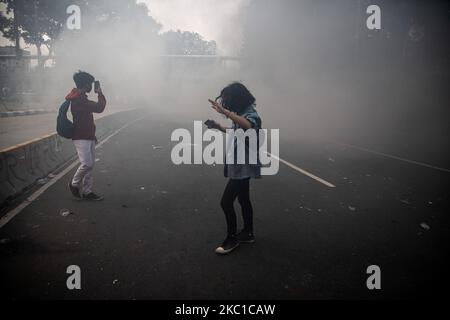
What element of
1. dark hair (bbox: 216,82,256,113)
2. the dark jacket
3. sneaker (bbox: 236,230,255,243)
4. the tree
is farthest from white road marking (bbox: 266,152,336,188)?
the tree

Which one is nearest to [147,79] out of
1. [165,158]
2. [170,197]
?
[165,158]

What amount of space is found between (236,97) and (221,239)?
5.95 ft

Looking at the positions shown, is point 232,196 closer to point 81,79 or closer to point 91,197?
point 91,197

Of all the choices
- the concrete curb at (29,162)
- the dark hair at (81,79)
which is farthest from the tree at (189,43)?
the dark hair at (81,79)

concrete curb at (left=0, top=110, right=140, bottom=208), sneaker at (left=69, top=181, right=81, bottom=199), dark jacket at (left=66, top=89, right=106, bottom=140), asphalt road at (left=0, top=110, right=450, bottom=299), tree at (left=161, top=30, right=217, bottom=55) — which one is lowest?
asphalt road at (left=0, top=110, right=450, bottom=299)

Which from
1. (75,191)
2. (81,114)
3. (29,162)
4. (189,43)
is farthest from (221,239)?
(189,43)

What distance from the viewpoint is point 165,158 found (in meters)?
10.1

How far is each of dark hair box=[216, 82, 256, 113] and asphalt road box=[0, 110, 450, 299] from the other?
172 centimetres

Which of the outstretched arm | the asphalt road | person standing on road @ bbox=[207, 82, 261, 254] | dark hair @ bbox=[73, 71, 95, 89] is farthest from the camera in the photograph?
dark hair @ bbox=[73, 71, 95, 89]

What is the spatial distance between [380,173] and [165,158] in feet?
19.1

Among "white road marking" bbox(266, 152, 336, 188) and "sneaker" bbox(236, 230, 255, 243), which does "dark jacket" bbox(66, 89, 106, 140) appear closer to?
"sneaker" bbox(236, 230, 255, 243)

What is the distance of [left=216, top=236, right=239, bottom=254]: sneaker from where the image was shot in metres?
4.00

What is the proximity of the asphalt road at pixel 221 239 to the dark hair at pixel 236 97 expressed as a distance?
1721 mm
